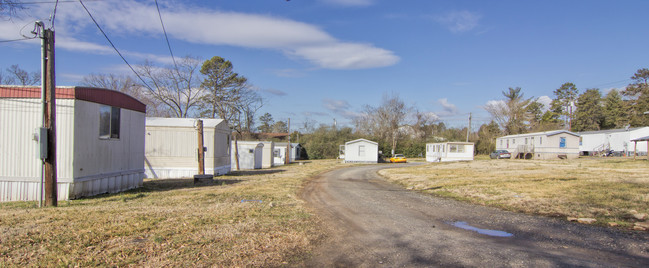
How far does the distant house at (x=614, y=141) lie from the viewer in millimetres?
41559

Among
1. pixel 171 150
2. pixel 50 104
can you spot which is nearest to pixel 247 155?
pixel 171 150

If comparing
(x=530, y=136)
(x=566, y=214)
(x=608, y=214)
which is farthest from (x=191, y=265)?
(x=530, y=136)

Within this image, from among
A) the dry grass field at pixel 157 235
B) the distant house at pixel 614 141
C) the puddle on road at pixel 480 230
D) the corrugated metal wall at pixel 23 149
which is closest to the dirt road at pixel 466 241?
the puddle on road at pixel 480 230

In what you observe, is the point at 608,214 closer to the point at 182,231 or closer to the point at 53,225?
the point at 182,231

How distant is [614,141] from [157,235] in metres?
52.9

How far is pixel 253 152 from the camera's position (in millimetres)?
28562

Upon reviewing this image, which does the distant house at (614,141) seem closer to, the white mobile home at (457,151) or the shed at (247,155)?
the white mobile home at (457,151)

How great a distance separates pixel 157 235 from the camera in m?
5.76

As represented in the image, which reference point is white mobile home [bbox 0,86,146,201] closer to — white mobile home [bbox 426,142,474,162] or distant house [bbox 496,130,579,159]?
white mobile home [bbox 426,142,474,162]

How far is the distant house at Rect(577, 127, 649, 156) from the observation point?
136 ft

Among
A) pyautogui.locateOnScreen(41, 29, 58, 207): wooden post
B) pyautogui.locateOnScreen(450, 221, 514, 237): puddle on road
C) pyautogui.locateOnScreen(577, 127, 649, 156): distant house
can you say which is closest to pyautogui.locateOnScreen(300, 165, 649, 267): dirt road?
pyautogui.locateOnScreen(450, 221, 514, 237): puddle on road

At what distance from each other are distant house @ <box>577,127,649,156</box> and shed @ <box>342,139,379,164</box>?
26200 millimetres

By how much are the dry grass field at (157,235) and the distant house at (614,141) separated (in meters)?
47.6

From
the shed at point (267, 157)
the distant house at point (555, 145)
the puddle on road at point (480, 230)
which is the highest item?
the distant house at point (555, 145)
